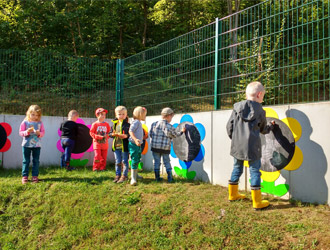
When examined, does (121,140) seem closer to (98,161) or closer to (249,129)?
(98,161)

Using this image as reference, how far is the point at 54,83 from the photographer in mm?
8484

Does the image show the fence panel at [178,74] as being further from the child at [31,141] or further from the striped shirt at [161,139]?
the child at [31,141]

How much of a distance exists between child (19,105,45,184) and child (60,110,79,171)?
4.55 ft

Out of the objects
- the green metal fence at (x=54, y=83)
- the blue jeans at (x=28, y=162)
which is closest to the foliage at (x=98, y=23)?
the green metal fence at (x=54, y=83)

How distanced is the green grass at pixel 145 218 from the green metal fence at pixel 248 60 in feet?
5.69

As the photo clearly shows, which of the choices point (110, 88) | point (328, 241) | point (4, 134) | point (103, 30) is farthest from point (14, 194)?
point (103, 30)

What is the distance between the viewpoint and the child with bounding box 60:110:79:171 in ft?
24.9

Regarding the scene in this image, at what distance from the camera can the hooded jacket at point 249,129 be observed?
4.07m

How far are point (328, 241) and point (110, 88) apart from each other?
24.4 ft

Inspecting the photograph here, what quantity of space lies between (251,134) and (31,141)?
178 inches

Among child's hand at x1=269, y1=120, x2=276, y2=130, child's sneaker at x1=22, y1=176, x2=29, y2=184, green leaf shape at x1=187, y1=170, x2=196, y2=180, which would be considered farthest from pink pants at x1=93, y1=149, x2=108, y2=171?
child's hand at x1=269, y1=120, x2=276, y2=130

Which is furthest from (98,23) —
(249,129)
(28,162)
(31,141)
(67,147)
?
(249,129)

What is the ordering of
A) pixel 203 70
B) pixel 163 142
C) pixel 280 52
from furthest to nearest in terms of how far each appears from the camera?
pixel 203 70
pixel 163 142
pixel 280 52

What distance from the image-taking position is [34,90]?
8.35 metres
